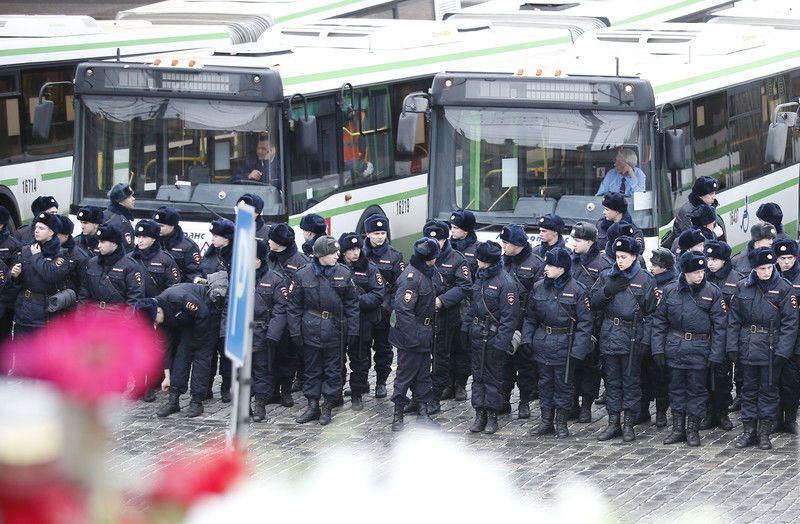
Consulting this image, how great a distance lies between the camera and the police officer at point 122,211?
13.7 meters

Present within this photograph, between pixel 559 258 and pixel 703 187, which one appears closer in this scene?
pixel 559 258

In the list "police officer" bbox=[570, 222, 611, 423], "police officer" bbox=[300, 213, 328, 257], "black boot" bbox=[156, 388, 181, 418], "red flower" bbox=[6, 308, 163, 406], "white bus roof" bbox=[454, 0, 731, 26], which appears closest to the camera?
"red flower" bbox=[6, 308, 163, 406]

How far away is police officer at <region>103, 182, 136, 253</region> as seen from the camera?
13.7 m

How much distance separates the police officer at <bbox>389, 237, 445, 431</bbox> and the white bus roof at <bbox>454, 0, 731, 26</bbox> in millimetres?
10707

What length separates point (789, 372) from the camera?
10.7 meters

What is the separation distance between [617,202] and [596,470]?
3.32 m

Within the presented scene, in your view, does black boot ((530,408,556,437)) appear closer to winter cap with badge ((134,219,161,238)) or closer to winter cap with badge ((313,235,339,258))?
winter cap with badge ((313,235,339,258))

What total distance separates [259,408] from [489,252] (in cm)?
238

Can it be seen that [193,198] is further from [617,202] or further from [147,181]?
[617,202]

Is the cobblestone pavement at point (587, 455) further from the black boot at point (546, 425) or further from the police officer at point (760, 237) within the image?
the police officer at point (760, 237)

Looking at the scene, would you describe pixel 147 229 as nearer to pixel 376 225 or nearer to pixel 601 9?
pixel 376 225

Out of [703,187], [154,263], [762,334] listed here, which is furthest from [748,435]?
[154,263]

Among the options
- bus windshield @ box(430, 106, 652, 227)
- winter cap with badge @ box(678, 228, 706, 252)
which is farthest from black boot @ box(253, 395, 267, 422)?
winter cap with badge @ box(678, 228, 706, 252)

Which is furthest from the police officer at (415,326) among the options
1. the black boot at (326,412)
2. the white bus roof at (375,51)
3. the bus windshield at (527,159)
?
Answer: the white bus roof at (375,51)
